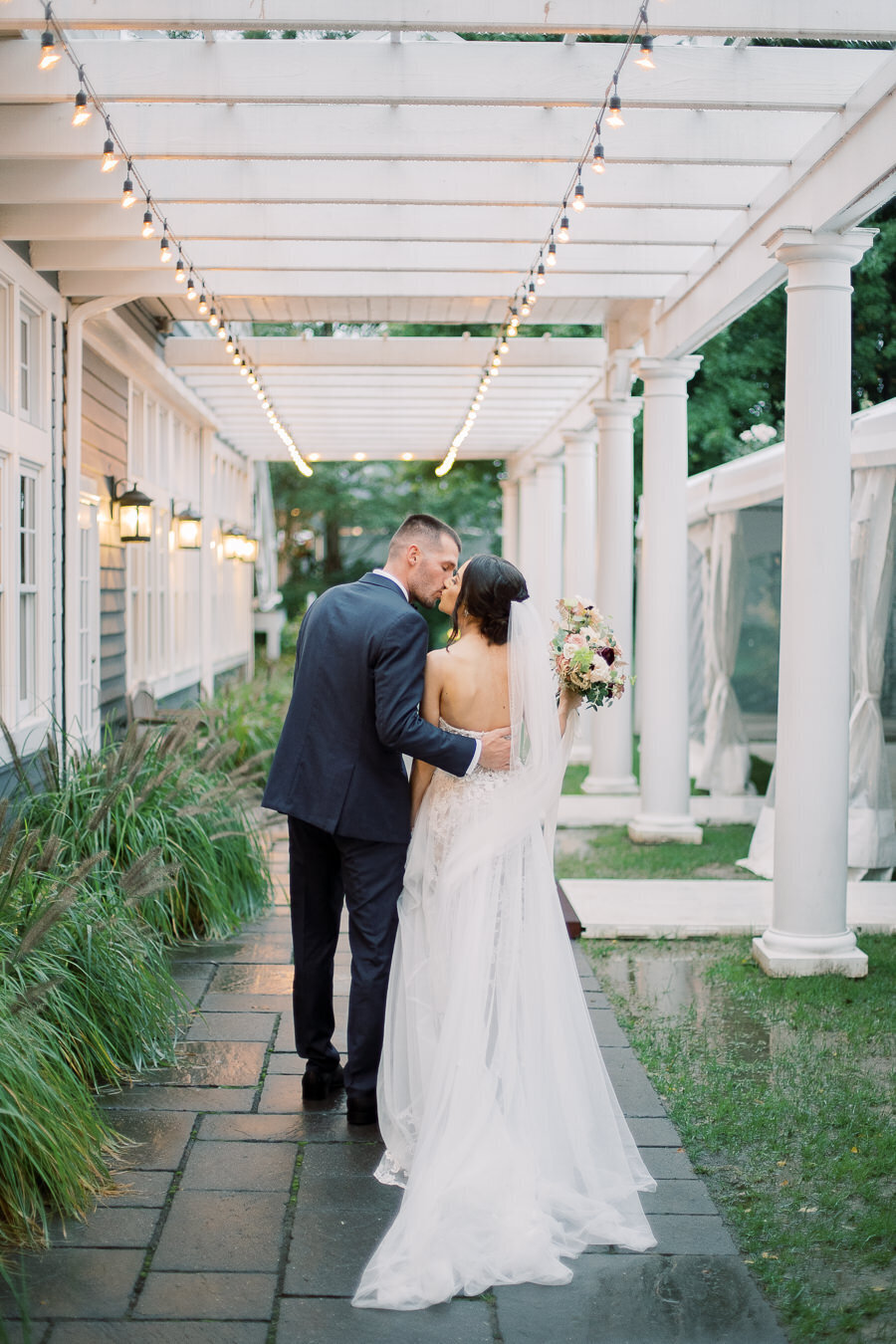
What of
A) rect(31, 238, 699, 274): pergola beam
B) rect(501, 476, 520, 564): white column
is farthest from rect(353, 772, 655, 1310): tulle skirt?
rect(501, 476, 520, 564): white column

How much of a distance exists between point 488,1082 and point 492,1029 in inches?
7.1

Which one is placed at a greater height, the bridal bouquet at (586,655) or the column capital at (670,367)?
the column capital at (670,367)

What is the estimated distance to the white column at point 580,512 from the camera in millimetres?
13062

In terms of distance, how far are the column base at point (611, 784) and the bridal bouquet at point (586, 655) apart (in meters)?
7.08

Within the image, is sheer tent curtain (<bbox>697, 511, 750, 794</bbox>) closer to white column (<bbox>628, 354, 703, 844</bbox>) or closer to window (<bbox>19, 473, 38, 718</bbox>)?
white column (<bbox>628, 354, 703, 844</bbox>)

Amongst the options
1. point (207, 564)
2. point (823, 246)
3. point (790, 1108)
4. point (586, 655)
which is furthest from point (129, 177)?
point (207, 564)

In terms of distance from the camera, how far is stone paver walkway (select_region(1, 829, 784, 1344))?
2973 millimetres

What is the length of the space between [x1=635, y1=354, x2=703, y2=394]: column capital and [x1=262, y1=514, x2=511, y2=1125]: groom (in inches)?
198

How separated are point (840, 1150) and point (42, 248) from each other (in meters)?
6.23

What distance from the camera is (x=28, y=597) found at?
7477 mm

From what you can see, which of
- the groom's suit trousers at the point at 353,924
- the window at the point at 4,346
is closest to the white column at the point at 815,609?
the groom's suit trousers at the point at 353,924

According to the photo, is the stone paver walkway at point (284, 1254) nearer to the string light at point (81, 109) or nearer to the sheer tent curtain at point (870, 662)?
the string light at point (81, 109)

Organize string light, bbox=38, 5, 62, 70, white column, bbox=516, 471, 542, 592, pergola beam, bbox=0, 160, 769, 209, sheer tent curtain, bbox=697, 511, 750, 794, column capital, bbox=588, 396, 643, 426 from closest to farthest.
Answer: string light, bbox=38, 5, 62, 70 < pergola beam, bbox=0, 160, 769, 209 < sheer tent curtain, bbox=697, 511, 750, 794 < column capital, bbox=588, 396, 643, 426 < white column, bbox=516, 471, 542, 592

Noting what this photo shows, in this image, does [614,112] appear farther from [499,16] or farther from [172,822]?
[172,822]
